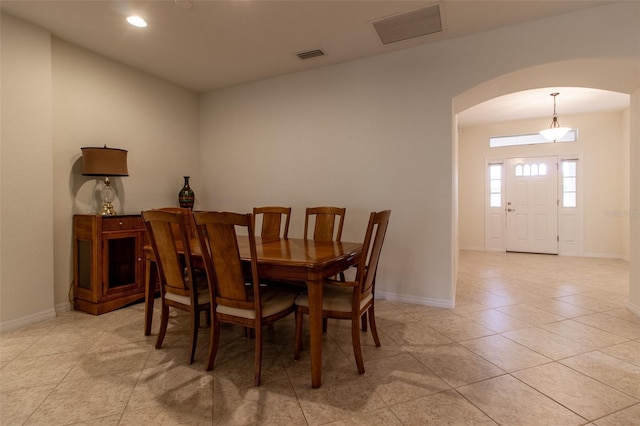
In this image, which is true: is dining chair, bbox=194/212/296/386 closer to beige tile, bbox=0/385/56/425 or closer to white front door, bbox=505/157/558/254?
beige tile, bbox=0/385/56/425

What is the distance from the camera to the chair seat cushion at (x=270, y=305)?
1.80m

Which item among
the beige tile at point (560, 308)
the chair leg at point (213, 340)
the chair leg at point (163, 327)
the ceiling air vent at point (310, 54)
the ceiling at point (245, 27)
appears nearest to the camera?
the chair leg at point (213, 340)

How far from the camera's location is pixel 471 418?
57.9 inches

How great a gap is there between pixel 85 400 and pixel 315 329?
1.29m

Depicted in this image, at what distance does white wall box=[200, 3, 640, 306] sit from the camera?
264 centimetres

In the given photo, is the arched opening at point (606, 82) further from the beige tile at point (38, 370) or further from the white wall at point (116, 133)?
the beige tile at point (38, 370)

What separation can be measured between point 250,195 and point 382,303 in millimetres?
2241

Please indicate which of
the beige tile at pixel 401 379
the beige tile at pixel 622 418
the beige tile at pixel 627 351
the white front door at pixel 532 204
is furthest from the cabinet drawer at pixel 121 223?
the white front door at pixel 532 204

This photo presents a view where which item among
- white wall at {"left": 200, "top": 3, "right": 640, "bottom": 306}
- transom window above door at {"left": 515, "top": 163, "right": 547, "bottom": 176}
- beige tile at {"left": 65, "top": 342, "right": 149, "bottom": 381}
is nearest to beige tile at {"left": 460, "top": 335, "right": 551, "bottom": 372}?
white wall at {"left": 200, "top": 3, "right": 640, "bottom": 306}

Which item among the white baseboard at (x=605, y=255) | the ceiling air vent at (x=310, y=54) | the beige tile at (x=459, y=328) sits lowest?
the beige tile at (x=459, y=328)

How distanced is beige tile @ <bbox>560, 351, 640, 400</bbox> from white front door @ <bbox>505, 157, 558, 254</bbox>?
186 inches

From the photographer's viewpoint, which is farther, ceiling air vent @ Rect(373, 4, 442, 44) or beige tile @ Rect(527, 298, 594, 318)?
beige tile @ Rect(527, 298, 594, 318)

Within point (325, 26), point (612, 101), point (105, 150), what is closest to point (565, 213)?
point (612, 101)

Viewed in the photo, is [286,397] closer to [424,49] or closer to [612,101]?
[424,49]
